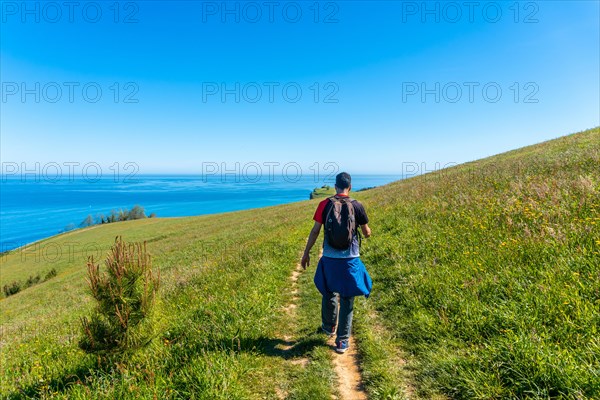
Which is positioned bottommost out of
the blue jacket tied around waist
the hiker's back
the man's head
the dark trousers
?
the dark trousers

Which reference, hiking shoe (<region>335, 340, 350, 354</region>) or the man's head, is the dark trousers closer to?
hiking shoe (<region>335, 340, 350, 354</region>)

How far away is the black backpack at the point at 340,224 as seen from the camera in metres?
4.79

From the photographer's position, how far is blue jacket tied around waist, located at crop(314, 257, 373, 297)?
4.90 metres

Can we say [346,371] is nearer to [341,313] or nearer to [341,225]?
[341,313]

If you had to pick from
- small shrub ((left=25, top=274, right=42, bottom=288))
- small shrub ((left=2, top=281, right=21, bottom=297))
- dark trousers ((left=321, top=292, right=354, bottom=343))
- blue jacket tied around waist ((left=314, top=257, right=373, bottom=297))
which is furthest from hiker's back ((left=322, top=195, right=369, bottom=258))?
small shrub ((left=25, top=274, right=42, bottom=288))

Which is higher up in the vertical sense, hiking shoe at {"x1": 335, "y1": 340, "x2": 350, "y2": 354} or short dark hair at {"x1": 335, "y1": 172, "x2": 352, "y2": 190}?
short dark hair at {"x1": 335, "y1": 172, "x2": 352, "y2": 190}

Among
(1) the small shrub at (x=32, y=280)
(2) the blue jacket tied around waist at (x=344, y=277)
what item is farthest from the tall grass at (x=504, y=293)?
(1) the small shrub at (x=32, y=280)

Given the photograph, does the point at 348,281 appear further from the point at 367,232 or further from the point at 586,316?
the point at 586,316

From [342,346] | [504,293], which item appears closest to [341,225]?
[342,346]

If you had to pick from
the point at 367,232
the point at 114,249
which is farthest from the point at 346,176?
the point at 114,249

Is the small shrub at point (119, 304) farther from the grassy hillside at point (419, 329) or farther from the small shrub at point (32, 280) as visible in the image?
the small shrub at point (32, 280)

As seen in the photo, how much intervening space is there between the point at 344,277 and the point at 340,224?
1.02 meters

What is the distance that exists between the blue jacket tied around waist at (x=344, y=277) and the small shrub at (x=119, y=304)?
3.09m

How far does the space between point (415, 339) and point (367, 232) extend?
211 centimetres
